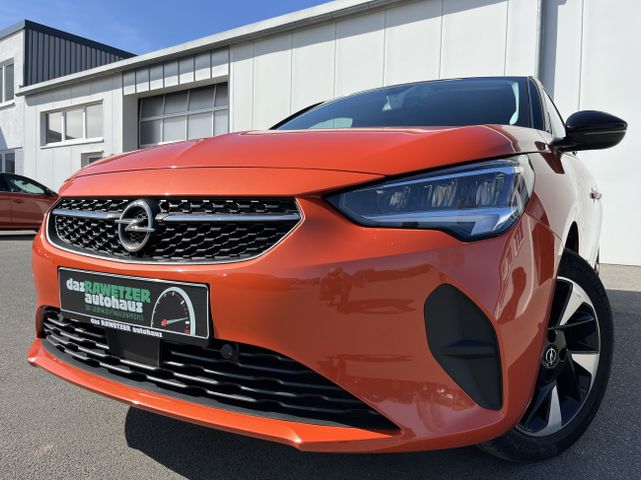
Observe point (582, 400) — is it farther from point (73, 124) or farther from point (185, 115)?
point (73, 124)

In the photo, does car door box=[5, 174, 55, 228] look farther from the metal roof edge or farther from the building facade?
the building facade

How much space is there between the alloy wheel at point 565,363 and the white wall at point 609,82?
5.64m

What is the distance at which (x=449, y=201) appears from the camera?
3.98 ft

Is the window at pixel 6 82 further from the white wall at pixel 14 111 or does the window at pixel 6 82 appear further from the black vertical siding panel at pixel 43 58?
the black vertical siding panel at pixel 43 58

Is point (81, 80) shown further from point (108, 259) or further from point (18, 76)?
point (108, 259)

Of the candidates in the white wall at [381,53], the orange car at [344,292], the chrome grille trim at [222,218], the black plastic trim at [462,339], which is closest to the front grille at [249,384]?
the orange car at [344,292]

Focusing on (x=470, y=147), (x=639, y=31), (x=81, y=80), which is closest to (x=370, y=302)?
(x=470, y=147)

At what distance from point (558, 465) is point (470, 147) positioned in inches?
41.6

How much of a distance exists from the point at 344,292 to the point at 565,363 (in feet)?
3.09

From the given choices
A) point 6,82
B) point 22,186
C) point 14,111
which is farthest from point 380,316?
point 6,82

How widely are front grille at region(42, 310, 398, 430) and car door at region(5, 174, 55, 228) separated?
9736 millimetres

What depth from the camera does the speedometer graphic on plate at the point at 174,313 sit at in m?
1.30

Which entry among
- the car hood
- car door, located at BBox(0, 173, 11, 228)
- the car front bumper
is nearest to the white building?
car door, located at BBox(0, 173, 11, 228)

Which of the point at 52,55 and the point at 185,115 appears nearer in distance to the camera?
the point at 185,115
